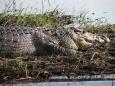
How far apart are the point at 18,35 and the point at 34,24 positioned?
8.51ft

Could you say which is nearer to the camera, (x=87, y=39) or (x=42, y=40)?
(x=42, y=40)

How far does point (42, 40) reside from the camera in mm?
9656

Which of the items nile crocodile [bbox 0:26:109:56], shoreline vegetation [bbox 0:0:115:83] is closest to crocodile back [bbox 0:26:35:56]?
nile crocodile [bbox 0:26:109:56]

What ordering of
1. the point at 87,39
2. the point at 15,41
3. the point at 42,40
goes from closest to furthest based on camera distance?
the point at 15,41, the point at 42,40, the point at 87,39

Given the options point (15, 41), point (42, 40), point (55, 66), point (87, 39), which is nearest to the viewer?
point (55, 66)

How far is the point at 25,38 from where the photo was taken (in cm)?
948

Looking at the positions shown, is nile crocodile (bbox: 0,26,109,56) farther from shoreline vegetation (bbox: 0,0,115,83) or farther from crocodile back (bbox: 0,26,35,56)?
shoreline vegetation (bbox: 0,0,115,83)

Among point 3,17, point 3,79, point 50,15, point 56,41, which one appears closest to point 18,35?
point 56,41

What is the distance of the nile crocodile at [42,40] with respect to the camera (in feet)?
30.0

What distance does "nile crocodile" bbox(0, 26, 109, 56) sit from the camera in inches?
360

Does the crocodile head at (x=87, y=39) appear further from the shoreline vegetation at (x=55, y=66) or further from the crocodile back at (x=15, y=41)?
the crocodile back at (x=15, y=41)

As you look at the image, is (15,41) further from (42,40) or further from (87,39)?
(87,39)

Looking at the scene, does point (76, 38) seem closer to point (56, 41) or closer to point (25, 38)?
point (56, 41)

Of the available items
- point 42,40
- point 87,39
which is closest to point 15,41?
point 42,40
